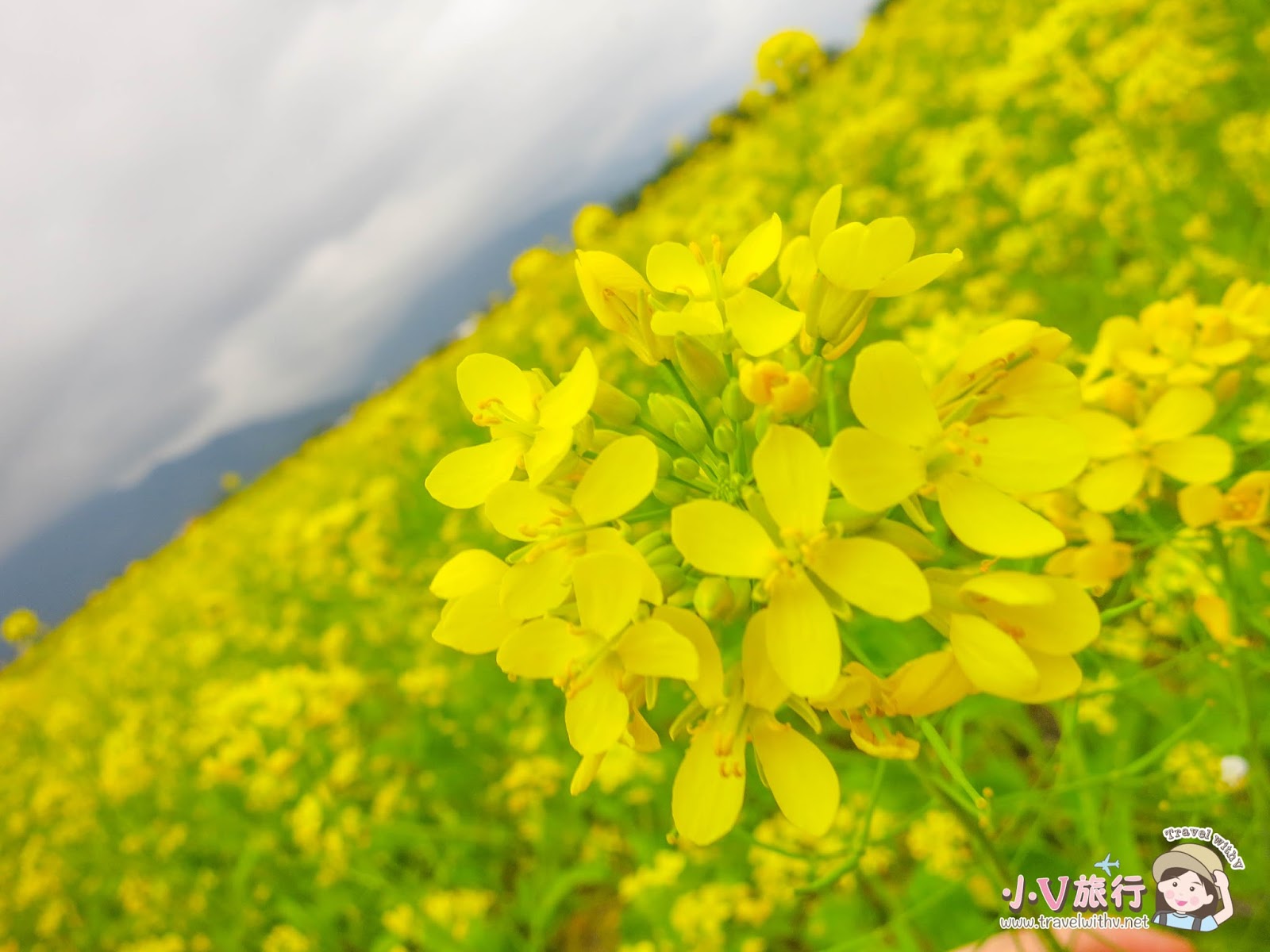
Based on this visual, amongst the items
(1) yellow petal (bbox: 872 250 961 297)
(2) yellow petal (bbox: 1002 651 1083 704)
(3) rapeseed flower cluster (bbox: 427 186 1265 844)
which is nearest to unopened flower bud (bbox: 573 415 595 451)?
(3) rapeseed flower cluster (bbox: 427 186 1265 844)

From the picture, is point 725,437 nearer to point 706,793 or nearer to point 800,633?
point 800,633

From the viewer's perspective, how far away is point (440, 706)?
3.17 meters

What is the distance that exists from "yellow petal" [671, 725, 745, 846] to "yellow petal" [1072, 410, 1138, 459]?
0.67 metres

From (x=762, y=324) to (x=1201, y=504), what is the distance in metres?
0.73

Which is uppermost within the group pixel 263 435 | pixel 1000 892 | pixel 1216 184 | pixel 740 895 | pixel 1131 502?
pixel 263 435

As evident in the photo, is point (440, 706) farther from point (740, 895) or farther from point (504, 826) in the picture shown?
point (740, 895)

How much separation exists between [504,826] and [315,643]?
208 cm

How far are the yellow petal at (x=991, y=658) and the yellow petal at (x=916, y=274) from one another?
32 cm

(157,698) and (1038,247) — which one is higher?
(157,698)

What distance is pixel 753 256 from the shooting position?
2.70 ft

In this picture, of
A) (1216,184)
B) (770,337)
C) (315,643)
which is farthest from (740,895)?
(315,643)

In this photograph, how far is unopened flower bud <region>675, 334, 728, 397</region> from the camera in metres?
0.78

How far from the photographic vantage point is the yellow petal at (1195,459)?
96 centimetres

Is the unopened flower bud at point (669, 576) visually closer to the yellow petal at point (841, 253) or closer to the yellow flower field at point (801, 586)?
the yellow flower field at point (801, 586)
